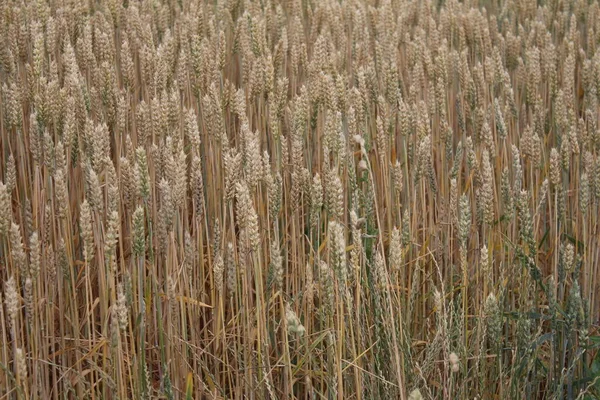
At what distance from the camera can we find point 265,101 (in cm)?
315

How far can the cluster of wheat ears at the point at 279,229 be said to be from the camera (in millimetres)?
1932

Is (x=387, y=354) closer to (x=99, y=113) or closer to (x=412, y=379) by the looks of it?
(x=412, y=379)

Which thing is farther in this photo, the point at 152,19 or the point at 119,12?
the point at 152,19

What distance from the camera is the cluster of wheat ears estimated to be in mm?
1932

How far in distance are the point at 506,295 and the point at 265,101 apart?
1156mm

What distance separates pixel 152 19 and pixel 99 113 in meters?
1.40

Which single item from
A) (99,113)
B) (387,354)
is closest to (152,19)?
(99,113)

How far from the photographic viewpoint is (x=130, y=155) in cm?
247

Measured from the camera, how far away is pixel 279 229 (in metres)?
2.84

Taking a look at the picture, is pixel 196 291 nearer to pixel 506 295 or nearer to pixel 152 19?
pixel 506 295

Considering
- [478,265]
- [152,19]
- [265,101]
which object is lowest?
[478,265]

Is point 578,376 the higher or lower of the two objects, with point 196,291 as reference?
lower

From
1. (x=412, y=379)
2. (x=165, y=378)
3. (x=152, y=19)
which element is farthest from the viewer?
(x=152, y=19)

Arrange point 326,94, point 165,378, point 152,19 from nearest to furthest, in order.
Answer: point 165,378 → point 326,94 → point 152,19
